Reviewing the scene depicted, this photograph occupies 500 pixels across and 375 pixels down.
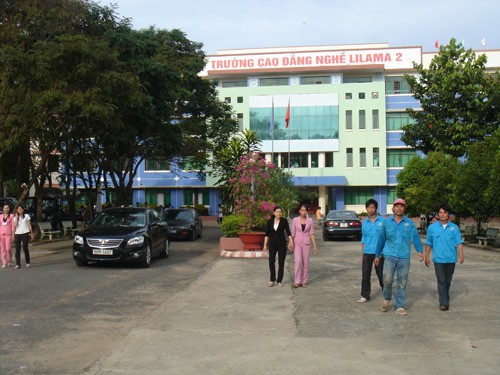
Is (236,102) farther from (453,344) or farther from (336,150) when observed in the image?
(453,344)

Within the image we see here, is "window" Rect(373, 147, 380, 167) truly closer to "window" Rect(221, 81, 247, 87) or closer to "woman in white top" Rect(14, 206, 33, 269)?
"window" Rect(221, 81, 247, 87)

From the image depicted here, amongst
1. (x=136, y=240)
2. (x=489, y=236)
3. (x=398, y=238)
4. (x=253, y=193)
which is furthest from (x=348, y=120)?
(x=398, y=238)

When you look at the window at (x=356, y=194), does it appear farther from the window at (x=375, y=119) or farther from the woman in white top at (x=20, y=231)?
the woman in white top at (x=20, y=231)

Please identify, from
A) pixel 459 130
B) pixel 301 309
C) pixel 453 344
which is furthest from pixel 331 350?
pixel 459 130

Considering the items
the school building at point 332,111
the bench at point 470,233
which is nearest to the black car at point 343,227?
the bench at point 470,233

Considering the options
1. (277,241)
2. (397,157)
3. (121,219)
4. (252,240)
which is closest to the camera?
(277,241)

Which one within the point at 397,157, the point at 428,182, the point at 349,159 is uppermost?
the point at 397,157

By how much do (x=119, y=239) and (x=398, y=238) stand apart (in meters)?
8.19

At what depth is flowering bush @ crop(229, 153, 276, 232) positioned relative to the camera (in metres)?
19.8

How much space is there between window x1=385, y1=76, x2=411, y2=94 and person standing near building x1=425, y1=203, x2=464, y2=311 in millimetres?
57189

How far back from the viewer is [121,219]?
650 inches

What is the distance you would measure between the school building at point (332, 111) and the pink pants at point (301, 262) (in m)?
49.3

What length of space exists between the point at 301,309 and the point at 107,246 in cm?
696

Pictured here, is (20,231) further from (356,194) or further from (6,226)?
(356,194)
